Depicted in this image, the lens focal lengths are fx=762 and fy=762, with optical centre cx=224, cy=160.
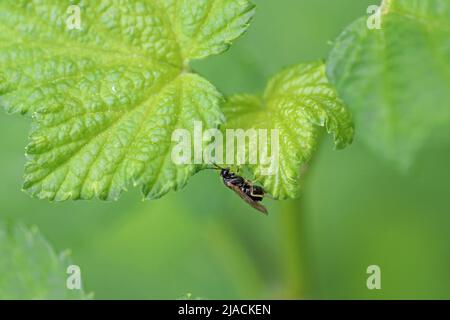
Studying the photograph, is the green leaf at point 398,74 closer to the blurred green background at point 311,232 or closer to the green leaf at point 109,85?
the green leaf at point 109,85

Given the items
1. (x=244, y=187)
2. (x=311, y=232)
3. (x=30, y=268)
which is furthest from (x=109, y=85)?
(x=311, y=232)

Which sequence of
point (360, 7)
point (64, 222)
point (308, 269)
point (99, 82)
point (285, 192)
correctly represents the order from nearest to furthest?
point (285, 192) → point (99, 82) → point (308, 269) → point (64, 222) → point (360, 7)

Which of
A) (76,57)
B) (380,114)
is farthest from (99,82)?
(380,114)

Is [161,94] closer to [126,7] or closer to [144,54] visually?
[144,54]

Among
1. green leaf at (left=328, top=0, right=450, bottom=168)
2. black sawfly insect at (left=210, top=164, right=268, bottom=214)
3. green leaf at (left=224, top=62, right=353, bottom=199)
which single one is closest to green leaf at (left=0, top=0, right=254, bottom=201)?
green leaf at (left=224, top=62, right=353, bottom=199)

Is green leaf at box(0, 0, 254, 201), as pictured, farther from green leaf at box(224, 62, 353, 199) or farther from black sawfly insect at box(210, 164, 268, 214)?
black sawfly insect at box(210, 164, 268, 214)

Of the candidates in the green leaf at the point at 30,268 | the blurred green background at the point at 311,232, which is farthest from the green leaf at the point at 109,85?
the blurred green background at the point at 311,232
